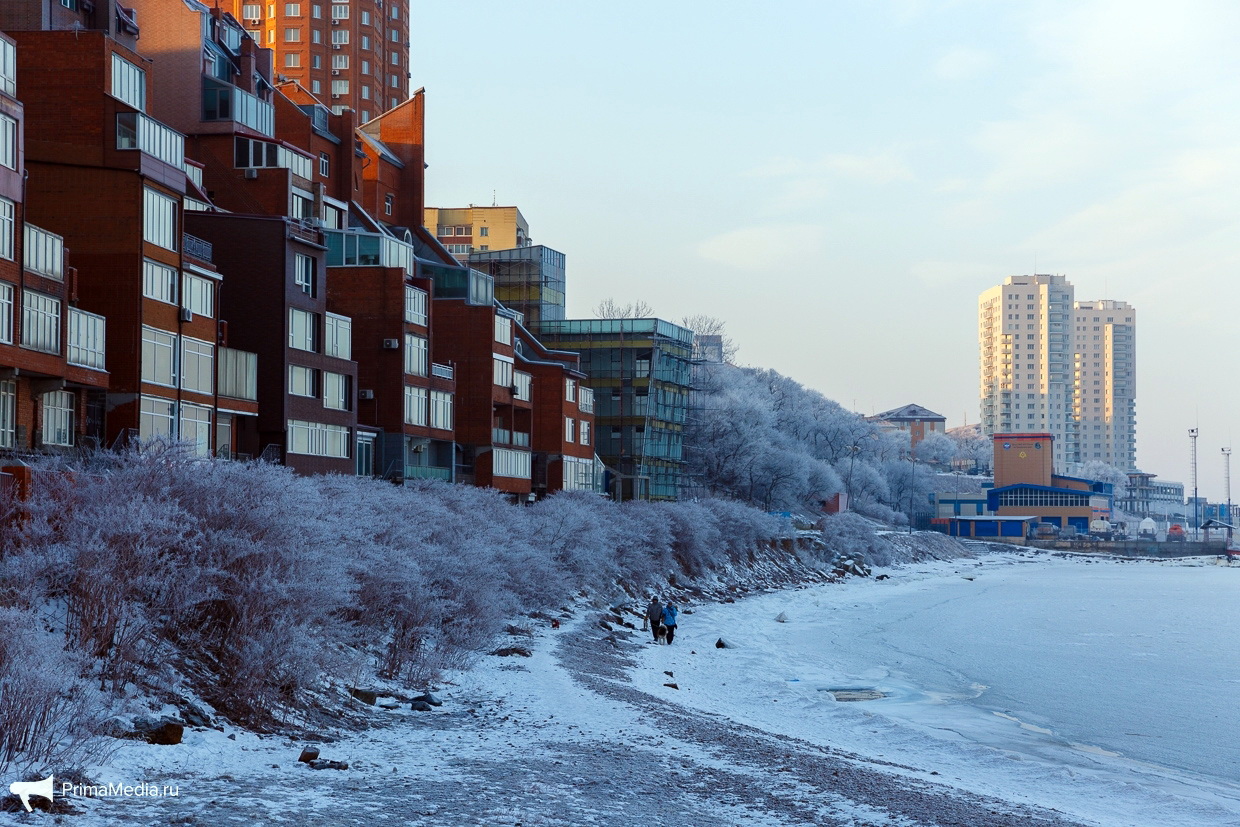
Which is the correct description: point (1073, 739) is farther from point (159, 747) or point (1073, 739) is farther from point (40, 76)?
point (40, 76)

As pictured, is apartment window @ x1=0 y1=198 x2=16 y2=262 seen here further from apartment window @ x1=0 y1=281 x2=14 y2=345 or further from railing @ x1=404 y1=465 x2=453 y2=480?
railing @ x1=404 y1=465 x2=453 y2=480

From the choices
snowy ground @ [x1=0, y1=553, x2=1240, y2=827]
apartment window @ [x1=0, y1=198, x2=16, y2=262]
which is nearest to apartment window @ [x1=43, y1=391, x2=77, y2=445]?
apartment window @ [x1=0, y1=198, x2=16, y2=262]

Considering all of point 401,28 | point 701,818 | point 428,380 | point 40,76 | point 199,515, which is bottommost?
point 701,818

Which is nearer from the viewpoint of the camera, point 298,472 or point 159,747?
point 159,747

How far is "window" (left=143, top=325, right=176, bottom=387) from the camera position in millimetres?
41125

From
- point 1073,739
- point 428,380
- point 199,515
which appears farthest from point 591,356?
point 199,515

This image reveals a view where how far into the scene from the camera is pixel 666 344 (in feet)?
347

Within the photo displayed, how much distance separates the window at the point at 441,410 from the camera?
66.8 metres

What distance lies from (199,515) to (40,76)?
78.1ft

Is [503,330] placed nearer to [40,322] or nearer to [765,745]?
[40,322]

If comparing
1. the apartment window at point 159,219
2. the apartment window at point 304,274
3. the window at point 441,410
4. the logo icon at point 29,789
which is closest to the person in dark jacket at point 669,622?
the apartment window at point 304,274

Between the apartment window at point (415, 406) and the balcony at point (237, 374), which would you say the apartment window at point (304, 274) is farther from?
the apartment window at point (415, 406)

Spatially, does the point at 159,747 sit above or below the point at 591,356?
below

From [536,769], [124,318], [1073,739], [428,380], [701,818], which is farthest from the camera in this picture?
[428,380]
